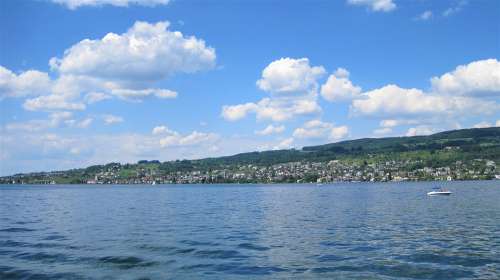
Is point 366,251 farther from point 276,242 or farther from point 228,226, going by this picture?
point 228,226

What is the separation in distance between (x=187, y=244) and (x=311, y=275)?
53.6 ft

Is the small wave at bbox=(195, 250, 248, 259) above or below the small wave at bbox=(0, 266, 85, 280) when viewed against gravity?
below

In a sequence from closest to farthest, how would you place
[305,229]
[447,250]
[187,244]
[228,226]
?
[447,250], [187,244], [305,229], [228,226]

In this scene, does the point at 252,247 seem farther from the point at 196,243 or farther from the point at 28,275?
the point at 28,275

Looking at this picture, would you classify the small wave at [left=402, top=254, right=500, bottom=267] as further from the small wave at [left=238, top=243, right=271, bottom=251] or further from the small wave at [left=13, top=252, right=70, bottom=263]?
the small wave at [left=13, top=252, right=70, bottom=263]

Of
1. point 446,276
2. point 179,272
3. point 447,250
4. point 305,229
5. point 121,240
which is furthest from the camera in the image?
point 305,229

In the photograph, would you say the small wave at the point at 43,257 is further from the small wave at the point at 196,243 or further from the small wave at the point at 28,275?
the small wave at the point at 196,243

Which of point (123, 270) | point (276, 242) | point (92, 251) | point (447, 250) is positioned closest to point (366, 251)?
point (447, 250)

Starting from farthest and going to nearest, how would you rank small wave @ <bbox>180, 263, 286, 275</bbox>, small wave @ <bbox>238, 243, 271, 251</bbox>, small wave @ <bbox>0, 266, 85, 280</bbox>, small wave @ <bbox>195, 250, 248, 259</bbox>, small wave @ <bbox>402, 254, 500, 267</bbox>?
small wave @ <bbox>238, 243, 271, 251</bbox> → small wave @ <bbox>195, 250, 248, 259</bbox> → small wave @ <bbox>402, 254, 500, 267</bbox> → small wave @ <bbox>180, 263, 286, 275</bbox> → small wave @ <bbox>0, 266, 85, 280</bbox>

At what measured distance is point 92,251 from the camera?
4125 centimetres

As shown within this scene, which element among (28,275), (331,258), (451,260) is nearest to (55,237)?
(28,275)

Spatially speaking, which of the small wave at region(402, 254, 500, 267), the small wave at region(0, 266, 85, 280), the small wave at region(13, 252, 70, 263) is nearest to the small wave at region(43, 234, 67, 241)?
the small wave at region(13, 252, 70, 263)

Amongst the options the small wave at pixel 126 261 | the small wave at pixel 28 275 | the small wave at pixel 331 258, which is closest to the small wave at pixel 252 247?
the small wave at pixel 331 258

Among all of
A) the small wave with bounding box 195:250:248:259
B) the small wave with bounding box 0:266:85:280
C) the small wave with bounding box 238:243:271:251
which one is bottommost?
the small wave with bounding box 238:243:271:251
